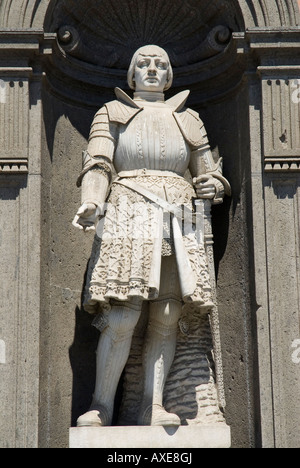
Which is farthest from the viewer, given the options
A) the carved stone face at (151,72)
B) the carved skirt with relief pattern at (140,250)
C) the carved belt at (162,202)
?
the carved stone face at (151,72)

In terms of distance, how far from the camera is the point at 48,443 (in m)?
8.56

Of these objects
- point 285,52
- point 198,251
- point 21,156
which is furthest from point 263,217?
point 21,156

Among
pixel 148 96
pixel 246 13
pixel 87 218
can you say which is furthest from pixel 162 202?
pixel 246 13

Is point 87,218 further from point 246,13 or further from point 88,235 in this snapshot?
point 246,13

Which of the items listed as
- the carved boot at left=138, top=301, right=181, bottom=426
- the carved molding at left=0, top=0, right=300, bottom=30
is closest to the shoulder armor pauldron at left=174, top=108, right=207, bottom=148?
the carved molding at left=0, top=0, right=300, bottom=30

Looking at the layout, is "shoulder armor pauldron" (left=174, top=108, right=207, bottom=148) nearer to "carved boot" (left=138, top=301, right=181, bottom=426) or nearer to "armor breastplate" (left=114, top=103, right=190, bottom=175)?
"armor breastplate" (left=114, top=103, right=190, bottom=175)

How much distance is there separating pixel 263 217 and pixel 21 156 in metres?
1.93

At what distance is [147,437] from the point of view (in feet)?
26.5

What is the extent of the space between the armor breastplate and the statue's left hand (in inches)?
7.1

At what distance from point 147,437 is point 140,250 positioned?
4.48 feet

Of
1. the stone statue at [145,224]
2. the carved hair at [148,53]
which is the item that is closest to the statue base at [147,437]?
the stone statue at [145,224]

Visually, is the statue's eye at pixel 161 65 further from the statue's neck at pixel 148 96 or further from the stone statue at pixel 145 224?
the statue's neck at pixel 148 96

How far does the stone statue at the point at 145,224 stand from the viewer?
8.31 metres

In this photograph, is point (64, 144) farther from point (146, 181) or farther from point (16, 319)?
point (16, 319)
